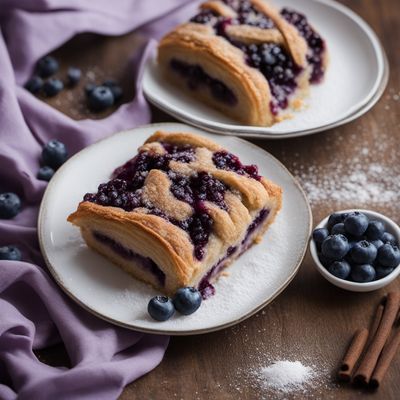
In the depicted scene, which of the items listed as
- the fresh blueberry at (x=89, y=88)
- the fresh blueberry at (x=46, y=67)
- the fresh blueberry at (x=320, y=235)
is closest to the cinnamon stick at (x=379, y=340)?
the fresh blueberry at (x=320, y=235)

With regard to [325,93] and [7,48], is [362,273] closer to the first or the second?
[325,93]

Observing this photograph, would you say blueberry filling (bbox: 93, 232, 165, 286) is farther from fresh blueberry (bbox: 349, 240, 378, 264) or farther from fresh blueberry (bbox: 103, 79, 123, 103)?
fresh blueberry (bbox: 103, 79, 123, 103)

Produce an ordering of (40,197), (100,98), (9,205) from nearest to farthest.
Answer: (9,205) → (40,197) → (100,98)

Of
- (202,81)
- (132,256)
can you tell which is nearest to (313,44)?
(202,81)

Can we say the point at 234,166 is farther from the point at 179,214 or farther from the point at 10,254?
the point at 10,254

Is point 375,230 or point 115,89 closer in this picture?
point 375,230

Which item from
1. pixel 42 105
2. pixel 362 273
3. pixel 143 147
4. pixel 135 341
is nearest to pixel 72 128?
pixel 42 105

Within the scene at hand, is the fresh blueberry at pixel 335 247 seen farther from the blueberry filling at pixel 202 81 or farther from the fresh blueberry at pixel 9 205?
the fresh blueberry at pixel 9 205
